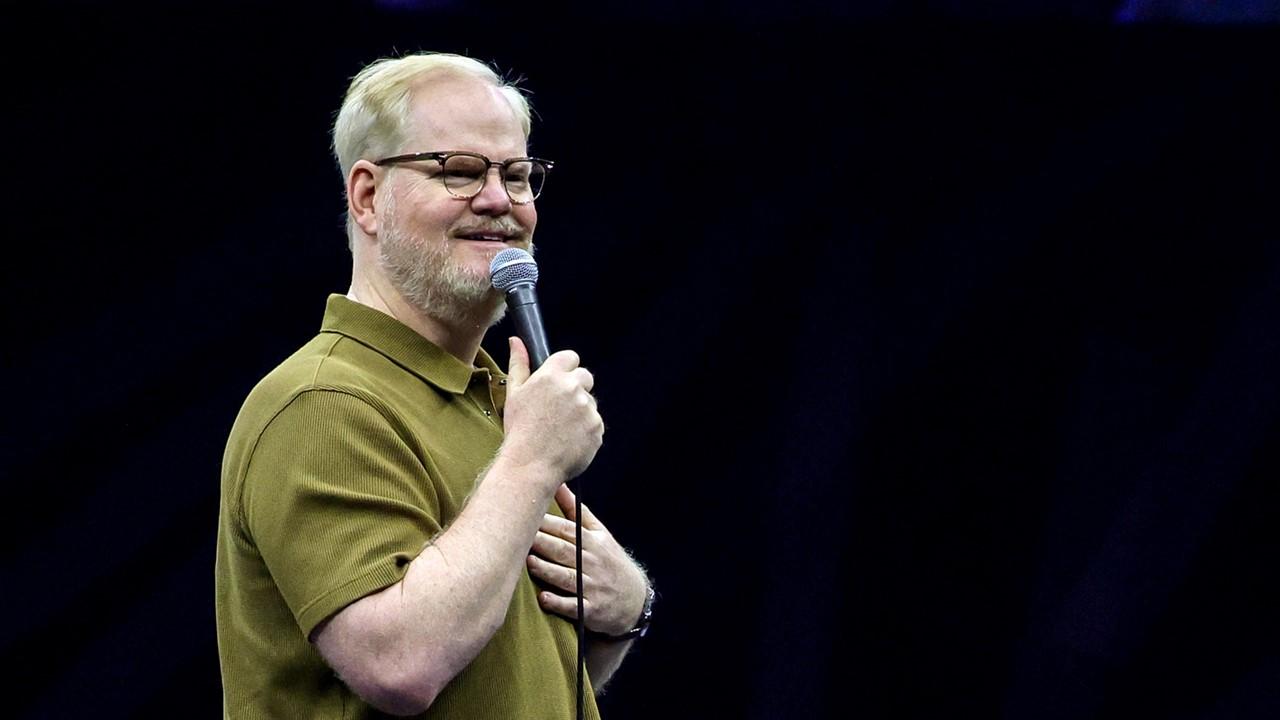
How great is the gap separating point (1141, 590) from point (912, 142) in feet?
4.00

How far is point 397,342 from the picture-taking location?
1.44 m

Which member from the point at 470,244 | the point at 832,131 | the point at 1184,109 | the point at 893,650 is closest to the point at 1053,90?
the point at 1184,109

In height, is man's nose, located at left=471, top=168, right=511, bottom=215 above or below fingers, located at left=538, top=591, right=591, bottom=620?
above

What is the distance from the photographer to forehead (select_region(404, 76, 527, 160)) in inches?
58.9

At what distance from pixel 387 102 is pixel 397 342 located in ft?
1.01

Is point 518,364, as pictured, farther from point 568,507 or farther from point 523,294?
point 568,507

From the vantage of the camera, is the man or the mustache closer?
the man

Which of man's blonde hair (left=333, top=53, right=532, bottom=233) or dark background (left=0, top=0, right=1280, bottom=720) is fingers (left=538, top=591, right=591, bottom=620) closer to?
man's blonde hair (left=333, top=53, right=532, bottom=233)

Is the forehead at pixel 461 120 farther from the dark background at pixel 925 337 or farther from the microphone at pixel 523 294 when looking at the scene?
the dark background at pixel 925 337

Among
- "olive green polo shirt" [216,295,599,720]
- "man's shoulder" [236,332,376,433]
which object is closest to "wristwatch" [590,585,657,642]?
"olive green polo shirt" [216,295,599,720]

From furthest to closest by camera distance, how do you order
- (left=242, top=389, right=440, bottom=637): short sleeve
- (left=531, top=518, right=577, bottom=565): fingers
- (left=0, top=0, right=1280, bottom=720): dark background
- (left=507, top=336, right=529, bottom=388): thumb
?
(left=0, top=0, right=1280, bottom=720): dark background, (left=531, top=518, right=577, bottom=565): fingers, (left=507, top=336, right=529, bottom=388): thumb, (left=242, top=389, right=440, bottom=637): short sleeve

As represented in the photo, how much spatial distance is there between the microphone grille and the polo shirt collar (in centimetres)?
11

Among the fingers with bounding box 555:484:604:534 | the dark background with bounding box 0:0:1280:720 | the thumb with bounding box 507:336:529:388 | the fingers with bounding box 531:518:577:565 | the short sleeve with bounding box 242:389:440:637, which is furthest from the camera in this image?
the dark background with bounding box 0:0:1280:720

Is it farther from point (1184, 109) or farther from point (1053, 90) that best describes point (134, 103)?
point (1184, 109)
